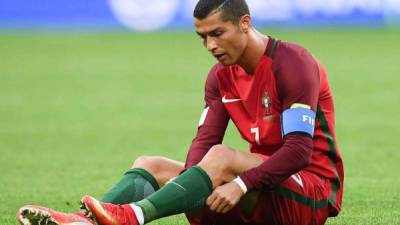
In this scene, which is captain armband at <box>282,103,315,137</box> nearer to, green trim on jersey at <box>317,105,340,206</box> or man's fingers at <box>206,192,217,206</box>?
green trim on jersey at <box>317,105,340,206</box>

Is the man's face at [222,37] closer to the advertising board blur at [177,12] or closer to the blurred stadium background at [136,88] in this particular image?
the blurred stadium background at [136,88]

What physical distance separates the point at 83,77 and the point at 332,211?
12492 mm

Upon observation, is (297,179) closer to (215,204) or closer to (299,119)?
(299,119)

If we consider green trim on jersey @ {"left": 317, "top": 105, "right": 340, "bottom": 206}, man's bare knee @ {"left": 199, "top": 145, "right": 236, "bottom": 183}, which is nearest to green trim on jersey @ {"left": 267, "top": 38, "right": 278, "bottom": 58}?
green trim on jersey @ {"left": 317, "top": 105, "right": 340, "bottom": 206}

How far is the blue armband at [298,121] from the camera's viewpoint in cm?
576

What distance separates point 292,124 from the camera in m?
5.77

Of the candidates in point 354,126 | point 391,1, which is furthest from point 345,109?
point 391,1

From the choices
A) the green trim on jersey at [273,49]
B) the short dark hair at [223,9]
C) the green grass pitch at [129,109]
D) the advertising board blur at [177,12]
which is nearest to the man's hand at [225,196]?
the green trim on jersey at [273,49]

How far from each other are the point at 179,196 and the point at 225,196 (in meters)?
0.25

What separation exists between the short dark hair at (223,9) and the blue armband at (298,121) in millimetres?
585

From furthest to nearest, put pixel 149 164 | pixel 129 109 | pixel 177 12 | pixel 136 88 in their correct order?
pixel 177 12 < pixel 136 88 < pixel 129 109 < pixel 149 164

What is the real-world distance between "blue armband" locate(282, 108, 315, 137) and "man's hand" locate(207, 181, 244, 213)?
16.3 inches

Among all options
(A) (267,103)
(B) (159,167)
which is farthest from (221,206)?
(B) (159,167)

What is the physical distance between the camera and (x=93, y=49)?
22.7m
